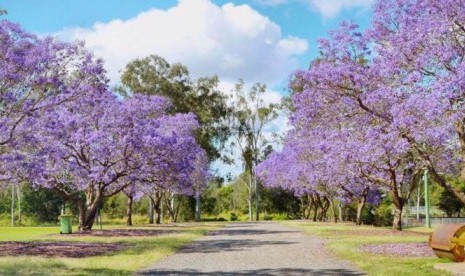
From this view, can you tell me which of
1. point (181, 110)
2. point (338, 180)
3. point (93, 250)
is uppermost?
point (181, 110)

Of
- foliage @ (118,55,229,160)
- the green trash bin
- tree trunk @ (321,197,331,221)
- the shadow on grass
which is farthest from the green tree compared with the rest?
the shadow on grass

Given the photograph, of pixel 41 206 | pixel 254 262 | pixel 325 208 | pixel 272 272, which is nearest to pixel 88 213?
pixel 254 262

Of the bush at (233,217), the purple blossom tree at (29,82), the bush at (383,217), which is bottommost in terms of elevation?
the bush at (233,217)

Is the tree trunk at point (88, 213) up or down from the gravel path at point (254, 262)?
up

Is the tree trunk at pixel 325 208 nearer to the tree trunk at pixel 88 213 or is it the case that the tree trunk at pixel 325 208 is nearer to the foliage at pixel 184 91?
the foliage at pixel 184 91

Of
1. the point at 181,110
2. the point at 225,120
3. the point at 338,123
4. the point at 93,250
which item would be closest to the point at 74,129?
the point at 93,250

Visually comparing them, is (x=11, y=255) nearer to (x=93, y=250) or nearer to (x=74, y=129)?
(x=93, y=250)

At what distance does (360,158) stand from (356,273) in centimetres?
943

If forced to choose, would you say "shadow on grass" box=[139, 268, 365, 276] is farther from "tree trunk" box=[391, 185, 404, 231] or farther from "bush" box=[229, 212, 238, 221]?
"bush" box=[229, 212, 238, 221]

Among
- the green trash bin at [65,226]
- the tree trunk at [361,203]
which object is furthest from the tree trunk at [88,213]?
the tree trunk at [361,203]

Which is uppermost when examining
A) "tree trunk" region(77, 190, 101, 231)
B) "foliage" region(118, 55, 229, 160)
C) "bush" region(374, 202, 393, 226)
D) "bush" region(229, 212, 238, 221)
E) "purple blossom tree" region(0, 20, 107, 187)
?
"foliage" region(118, 55, 229, 160)

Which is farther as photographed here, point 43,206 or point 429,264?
point 43,206

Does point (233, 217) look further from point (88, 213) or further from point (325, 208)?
point (88, 213)

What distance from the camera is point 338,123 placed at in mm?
21703
